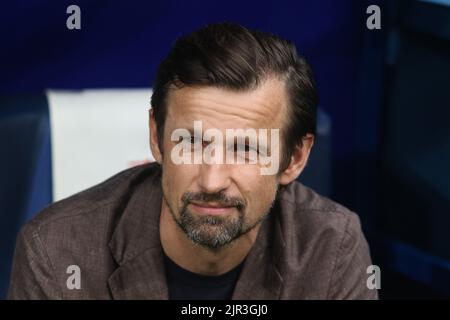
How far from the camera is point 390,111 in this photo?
9.50ft

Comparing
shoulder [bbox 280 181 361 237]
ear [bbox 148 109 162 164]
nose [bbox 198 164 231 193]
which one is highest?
ear [bbox 148 109 162 164]

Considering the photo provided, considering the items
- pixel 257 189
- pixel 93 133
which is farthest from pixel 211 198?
pixel 93 133

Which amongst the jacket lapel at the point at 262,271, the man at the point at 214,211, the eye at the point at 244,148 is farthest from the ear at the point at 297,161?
the eye at the point at 244,148

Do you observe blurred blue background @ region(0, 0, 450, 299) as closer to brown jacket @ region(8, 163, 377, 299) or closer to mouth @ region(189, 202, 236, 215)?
brown jacket @ region(8, 163, 377, 299)

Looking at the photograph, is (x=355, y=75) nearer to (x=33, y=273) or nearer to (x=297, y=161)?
(x=297, y=161)

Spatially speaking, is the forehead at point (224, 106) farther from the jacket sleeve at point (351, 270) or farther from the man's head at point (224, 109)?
the jacket sleeve at point (351, 270)

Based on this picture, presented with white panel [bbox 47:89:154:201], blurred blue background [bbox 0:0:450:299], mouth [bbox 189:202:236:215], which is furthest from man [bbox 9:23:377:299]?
blurred blue background [bbox 0:0:450:299]

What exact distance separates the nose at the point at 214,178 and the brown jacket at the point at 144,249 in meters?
0.28

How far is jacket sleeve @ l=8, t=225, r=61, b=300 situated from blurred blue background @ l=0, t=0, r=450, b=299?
0.43 m

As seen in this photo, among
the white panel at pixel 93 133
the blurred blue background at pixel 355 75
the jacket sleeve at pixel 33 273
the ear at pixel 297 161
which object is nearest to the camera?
the jacket sleeve at pixel 33 273

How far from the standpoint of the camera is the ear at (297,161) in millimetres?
2170

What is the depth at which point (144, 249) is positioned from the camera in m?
2.12

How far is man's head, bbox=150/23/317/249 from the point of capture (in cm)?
193

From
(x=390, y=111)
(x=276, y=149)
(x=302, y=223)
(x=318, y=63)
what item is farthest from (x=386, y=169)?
(x=276, y=149)
